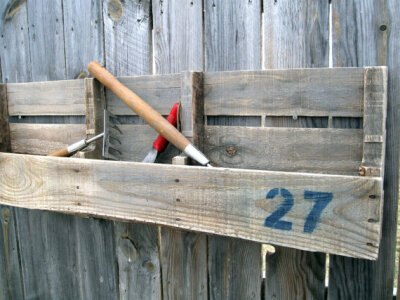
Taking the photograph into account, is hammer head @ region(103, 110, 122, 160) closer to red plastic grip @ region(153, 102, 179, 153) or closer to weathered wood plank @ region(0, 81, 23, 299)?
red plastic grip @ region(153, 102, 179, 153)

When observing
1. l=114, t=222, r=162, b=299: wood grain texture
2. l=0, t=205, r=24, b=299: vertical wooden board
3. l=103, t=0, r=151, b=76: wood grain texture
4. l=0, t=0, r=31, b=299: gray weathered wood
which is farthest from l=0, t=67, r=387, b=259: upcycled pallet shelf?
l=0, t=205, r=24, b=299: vertical wooden board

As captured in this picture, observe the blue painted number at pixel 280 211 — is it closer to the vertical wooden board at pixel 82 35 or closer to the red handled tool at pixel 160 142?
the red handled tool at pixel 160 142

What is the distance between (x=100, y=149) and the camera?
4.90 ft

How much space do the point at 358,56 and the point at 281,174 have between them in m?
0.51

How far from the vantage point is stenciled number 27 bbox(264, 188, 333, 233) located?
3.10 feet

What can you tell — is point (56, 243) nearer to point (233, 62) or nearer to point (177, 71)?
point (177, 71)

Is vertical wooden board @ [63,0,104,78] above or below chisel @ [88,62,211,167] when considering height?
above

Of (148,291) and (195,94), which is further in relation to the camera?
(148,291)

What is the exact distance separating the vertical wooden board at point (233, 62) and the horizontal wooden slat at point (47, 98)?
1.97 ft

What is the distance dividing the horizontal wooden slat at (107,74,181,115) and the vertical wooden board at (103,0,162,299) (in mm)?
80

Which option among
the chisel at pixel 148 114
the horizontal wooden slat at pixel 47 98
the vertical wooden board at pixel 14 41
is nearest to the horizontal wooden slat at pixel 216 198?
the chisel at pixel 148 114

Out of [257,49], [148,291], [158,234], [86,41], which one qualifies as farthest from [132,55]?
[148,291]

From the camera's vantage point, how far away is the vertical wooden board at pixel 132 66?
1.47m

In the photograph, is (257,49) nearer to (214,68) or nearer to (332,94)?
(214,68)
